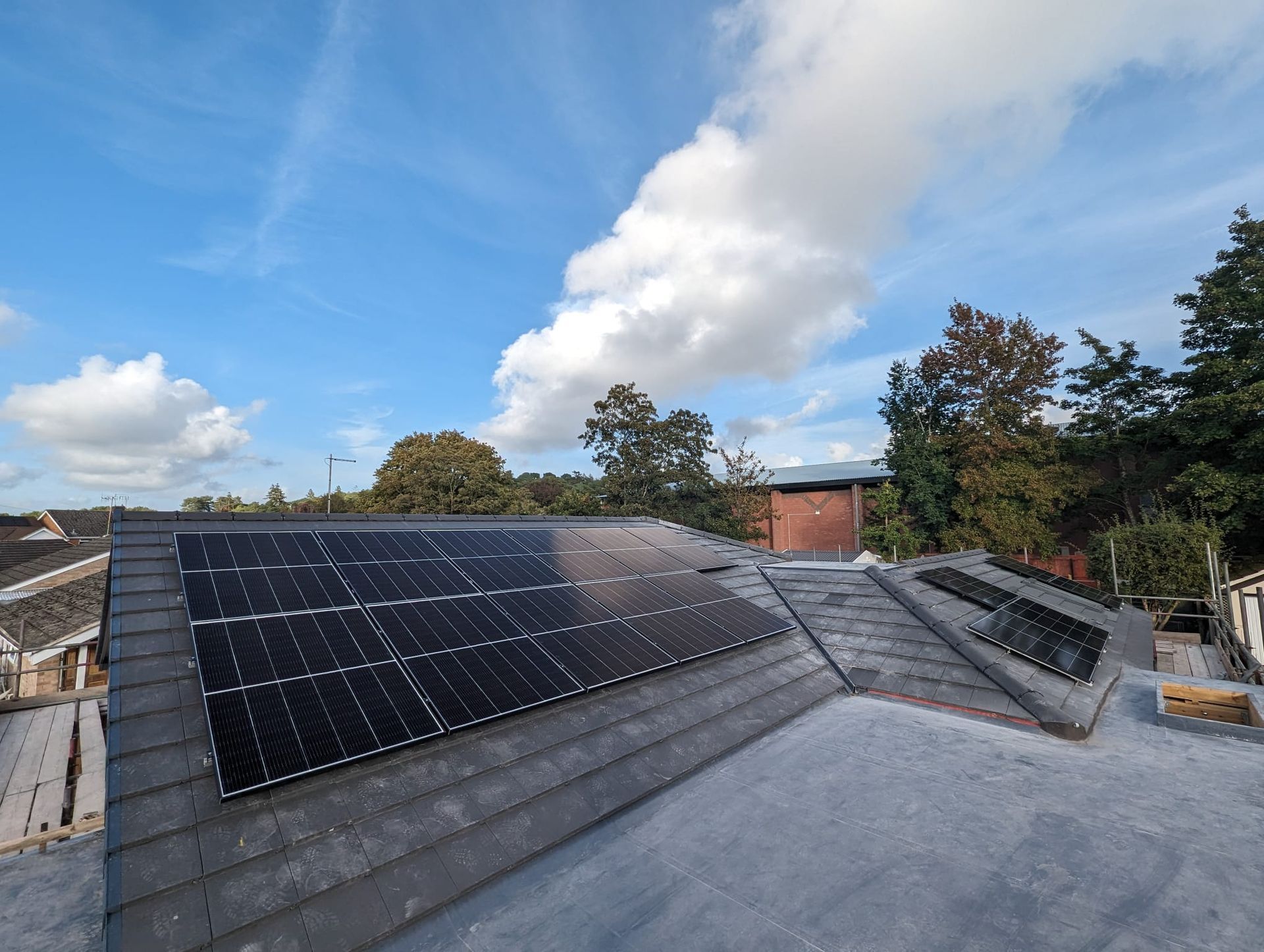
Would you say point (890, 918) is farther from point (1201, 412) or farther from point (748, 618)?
point (1201, 412)

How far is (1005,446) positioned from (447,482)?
42267mm

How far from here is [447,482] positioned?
45.7 m

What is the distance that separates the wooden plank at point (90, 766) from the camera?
643cm

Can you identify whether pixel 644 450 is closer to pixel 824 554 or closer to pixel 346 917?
pixel 824 554

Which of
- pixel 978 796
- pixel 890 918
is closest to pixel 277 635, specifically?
pixel 890 918

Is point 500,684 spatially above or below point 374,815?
above

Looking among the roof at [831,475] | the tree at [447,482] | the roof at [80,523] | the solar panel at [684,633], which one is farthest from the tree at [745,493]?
the roof at [80,523]

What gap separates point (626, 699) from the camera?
7.06 m

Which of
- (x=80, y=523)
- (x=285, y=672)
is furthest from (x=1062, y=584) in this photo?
(x=80, y=523)

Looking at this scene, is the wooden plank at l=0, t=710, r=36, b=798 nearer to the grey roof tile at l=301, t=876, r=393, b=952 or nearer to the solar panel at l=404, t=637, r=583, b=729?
the solar panel at l=404, t=637, r=583, b=729

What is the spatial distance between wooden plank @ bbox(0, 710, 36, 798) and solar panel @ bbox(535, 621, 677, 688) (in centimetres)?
737

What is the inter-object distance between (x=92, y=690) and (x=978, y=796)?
1526cm

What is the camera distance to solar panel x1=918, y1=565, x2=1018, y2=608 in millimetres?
12391

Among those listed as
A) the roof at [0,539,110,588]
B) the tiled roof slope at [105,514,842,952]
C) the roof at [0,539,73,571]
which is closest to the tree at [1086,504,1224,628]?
the tiled roof slope at [105,514,842,952]
